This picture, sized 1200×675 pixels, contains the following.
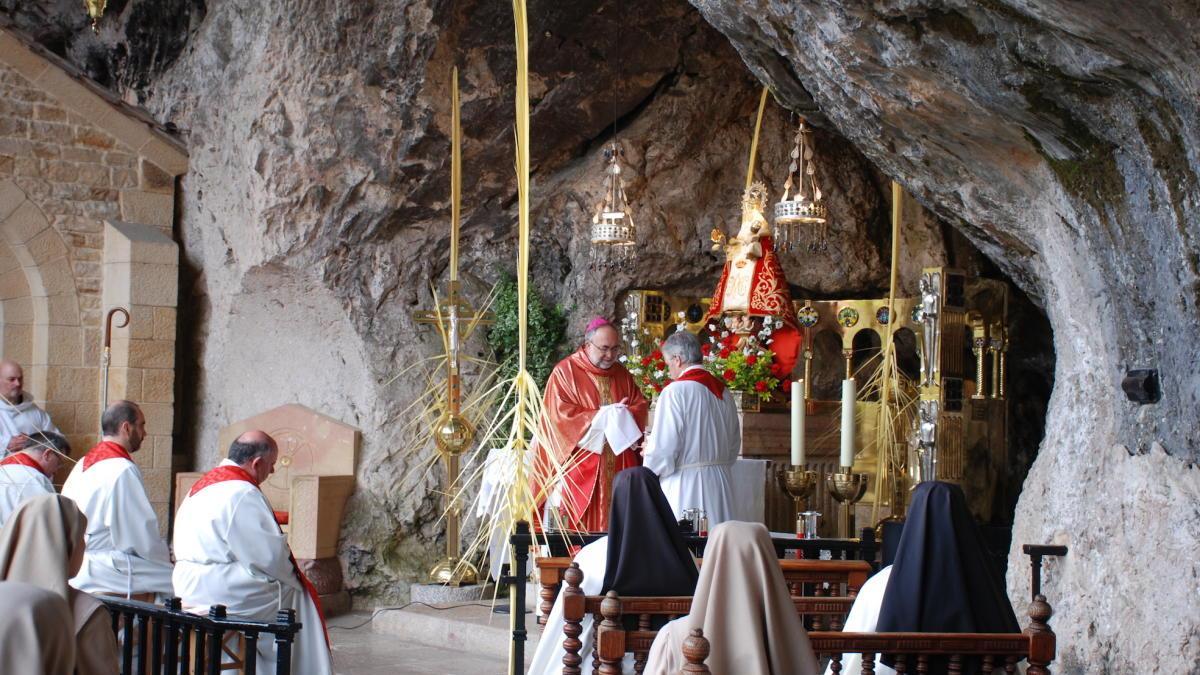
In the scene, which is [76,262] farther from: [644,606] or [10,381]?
[644,606]

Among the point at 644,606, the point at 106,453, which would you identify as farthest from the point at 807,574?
the point at 106,453

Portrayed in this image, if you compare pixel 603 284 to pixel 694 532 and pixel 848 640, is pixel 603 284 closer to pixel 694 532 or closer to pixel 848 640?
pixel 694 532

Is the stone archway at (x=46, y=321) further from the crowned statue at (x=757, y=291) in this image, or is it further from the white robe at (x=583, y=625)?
the white robe at (x=583, y=625)

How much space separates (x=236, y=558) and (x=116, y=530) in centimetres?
83

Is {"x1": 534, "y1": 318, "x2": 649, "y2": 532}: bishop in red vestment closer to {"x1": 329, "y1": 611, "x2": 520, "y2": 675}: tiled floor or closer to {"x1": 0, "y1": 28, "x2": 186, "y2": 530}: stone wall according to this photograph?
{"x1": 329, "y1": 611, "x2": 520, "y2": 675}: tiled floor

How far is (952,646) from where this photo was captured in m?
3.77

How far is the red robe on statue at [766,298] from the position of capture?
31.5ft

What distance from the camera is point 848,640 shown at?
3.71 m

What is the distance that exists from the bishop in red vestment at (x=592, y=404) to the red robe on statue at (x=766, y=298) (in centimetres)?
120

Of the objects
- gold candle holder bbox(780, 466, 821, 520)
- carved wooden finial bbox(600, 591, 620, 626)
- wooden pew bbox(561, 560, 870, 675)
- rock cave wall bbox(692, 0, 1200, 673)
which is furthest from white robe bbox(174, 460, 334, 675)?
gold candle holder bbox(780, 466, 821, 520)

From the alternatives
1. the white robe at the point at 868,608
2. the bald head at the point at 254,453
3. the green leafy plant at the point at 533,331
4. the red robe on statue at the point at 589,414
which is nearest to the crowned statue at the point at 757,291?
the red robe on statue at the point at 589,414

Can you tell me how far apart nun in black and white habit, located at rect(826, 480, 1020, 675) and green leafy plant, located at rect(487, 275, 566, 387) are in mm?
7158

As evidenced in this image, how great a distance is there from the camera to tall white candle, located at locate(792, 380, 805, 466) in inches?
293

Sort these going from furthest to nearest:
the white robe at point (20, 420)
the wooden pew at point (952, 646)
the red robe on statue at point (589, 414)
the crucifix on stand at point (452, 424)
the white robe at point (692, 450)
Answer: the white robe at point (20, 420)
the crucifix on stand at point (452, 424)
the red robe on statue at point (589, 414)
the white robe at point (692, 450)
the wooden pew at point (952, 646)
